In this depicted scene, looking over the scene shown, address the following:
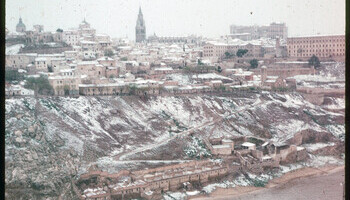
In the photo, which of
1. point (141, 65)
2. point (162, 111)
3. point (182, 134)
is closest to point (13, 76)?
point (162, 111)

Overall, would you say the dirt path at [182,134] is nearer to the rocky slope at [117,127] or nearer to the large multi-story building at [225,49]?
the rocky slope at [117,127]

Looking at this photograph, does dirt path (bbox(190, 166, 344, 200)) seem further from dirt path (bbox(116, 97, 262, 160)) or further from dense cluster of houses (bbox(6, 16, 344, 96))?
dense cluster of houses (bbox(6, 16, 344, 96))

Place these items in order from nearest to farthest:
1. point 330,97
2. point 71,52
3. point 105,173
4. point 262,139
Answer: point 105,173 → point 262,139 → point 330,97 → point 71,52

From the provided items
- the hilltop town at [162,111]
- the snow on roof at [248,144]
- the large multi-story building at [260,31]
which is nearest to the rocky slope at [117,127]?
the hilltop town at [162,111]

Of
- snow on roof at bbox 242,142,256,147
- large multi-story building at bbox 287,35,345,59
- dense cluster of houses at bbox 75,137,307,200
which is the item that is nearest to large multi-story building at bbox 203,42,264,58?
large multi-story building at bbox 287,35,345,59

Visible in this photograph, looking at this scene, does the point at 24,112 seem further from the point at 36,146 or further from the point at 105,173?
the point at 105,173

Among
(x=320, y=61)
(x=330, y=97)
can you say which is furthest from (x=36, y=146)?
(x=320, y=61)
